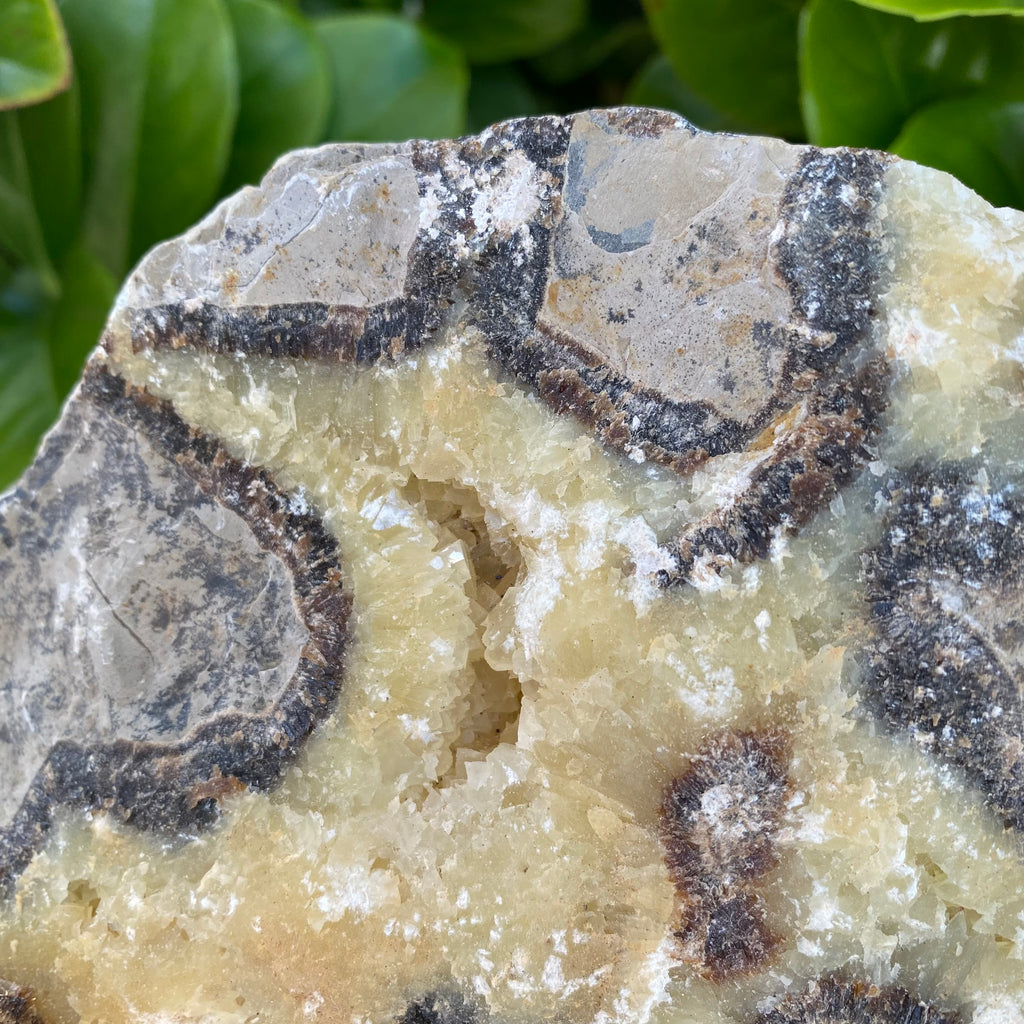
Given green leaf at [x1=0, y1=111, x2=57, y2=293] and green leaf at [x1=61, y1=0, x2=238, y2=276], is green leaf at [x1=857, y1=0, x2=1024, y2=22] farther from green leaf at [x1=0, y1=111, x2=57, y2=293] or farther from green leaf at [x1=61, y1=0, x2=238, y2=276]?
green leaf at [x1=0, y1=111, x2=57, y2=293]

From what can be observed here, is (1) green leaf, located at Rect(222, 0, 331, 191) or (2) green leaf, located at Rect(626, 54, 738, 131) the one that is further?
(2) green leaf, located at Rect(626, 54, 738, 131)

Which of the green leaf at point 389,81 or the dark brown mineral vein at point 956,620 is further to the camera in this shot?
the green leaf at point 389,81

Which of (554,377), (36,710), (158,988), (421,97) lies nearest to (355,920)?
(158,988)

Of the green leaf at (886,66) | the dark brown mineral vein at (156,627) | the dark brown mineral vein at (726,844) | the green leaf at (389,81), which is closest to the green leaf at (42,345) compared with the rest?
the green leaf at (389,81)

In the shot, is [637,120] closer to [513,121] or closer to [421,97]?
[513,121]

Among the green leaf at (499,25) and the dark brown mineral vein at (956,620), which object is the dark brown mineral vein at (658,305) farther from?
the green leaf at (499,25)

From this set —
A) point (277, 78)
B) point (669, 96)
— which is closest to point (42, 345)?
point (277, 78)

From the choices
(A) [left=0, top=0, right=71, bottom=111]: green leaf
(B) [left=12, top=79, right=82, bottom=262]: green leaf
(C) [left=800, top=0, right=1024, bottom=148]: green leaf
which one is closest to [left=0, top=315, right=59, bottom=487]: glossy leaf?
(B) [left=12, top=79, right=82, bottom=262]: green leaf
